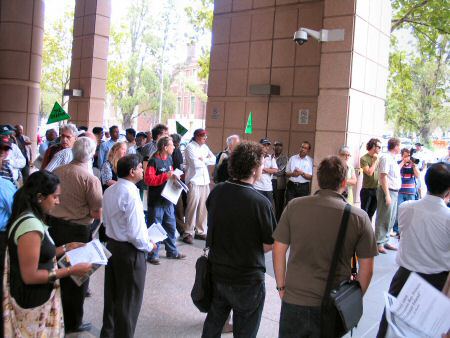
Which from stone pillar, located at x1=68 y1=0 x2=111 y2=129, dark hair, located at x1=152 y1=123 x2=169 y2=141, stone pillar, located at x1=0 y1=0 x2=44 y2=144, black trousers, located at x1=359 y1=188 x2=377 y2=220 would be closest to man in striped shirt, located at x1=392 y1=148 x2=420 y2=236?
black trousers, located at x1=359 y1=188 x2=377 y2=220

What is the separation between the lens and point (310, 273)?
275cm

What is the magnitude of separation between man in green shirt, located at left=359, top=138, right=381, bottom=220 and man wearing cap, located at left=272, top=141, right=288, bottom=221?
1871mm

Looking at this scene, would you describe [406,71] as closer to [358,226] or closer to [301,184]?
[301,184]

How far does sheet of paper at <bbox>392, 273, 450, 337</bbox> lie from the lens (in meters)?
2.62

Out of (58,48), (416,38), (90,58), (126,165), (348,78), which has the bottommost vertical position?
(126,165)

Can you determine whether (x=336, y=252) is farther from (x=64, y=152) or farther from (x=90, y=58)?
(x=90, y=58)

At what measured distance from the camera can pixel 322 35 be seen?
856 centimetres

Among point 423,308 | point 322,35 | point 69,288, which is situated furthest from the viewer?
point 322,35

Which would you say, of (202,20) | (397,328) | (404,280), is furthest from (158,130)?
(202,20)

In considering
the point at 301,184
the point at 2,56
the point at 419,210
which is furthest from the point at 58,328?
the point at 2,56

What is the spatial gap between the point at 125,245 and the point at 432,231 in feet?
7.70

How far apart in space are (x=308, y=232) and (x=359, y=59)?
669cm

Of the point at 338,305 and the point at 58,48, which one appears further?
the point at 58,48

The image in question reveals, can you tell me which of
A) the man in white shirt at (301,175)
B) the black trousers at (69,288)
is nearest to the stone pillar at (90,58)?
the man in white shirt at (301,175)
